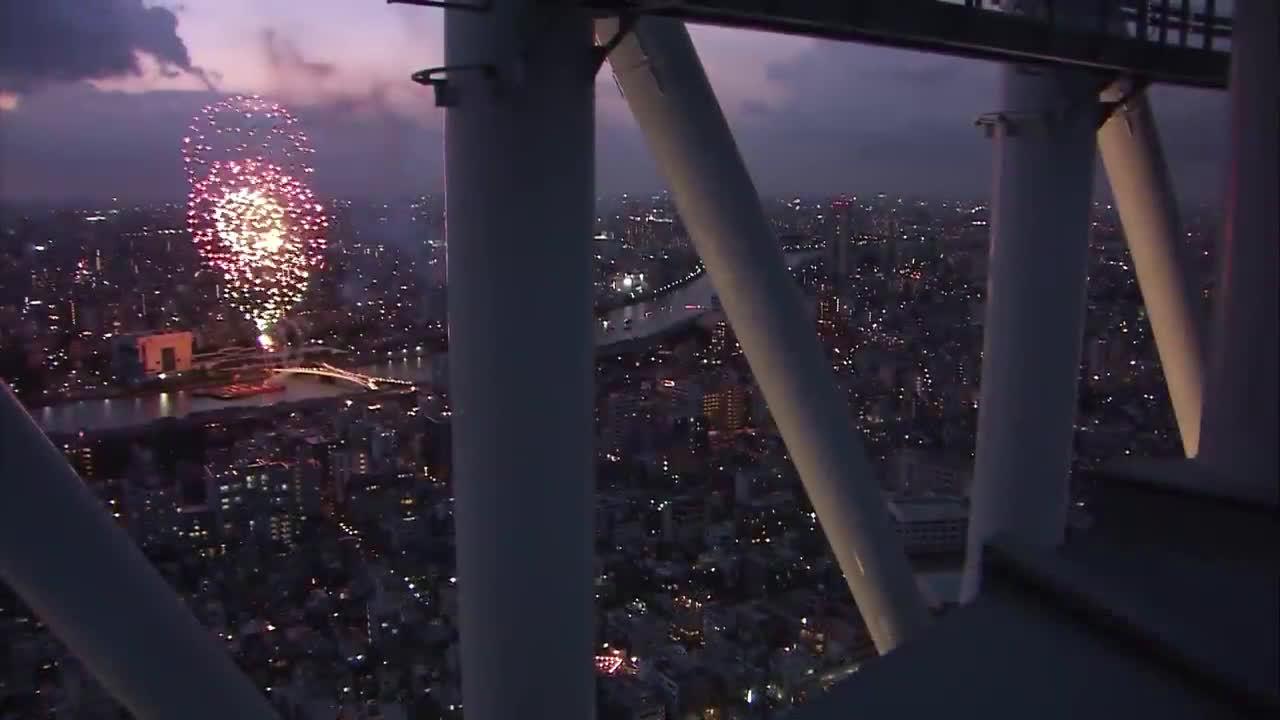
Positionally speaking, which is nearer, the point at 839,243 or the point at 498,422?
the point at 498,422

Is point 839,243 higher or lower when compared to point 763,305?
higher

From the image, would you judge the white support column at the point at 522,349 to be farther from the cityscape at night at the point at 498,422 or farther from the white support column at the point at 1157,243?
the white support column at the point at 1157,243

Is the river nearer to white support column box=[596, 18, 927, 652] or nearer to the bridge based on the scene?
the bridge

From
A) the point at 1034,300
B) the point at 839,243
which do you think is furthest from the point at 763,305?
the point at 839,243

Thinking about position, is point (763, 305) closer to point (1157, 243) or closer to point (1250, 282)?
point (1250, 282)

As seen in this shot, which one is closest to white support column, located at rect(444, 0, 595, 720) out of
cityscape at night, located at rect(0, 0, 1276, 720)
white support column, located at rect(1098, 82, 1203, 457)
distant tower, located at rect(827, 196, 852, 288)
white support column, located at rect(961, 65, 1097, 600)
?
cityscape at night, located at rect(0, 0, 1276, 720)

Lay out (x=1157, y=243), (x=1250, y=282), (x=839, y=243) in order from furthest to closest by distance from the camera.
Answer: (x=839, y=243) → (x=1157, y=243) → (x=1250, y=282)

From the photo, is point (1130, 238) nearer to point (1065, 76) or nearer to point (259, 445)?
point (1065, 76)
